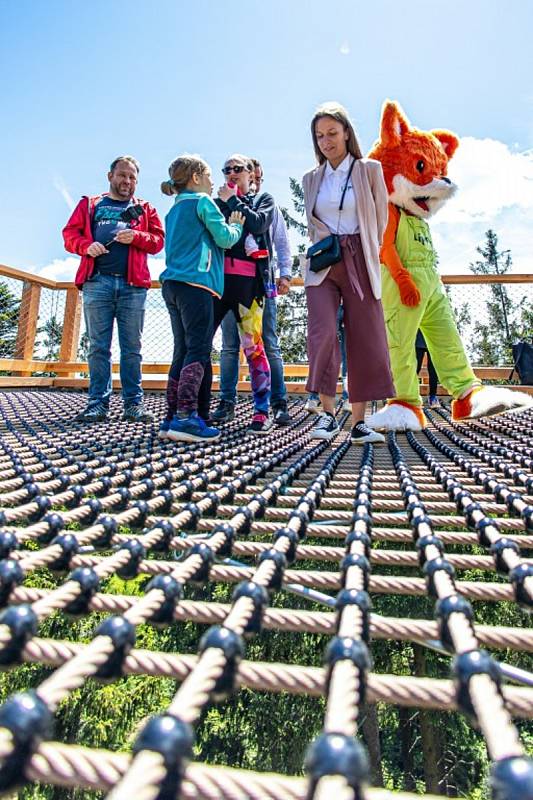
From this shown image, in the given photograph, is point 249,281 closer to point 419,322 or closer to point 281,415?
point 281,415

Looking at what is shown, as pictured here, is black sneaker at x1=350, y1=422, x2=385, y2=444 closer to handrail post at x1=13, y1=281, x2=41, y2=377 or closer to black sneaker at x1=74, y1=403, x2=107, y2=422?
black sneaker at x1=74, y1=403, x2=107, y2=422

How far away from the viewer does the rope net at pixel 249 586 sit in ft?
1.38

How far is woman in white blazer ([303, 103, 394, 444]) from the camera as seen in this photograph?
8.20 ft

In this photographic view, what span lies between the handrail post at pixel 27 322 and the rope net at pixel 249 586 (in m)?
3.60

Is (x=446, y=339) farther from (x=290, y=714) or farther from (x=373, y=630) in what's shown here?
(x=290, y=714)


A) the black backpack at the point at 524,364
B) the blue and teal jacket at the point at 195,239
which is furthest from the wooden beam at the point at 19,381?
the black backpack at the point at 524,364

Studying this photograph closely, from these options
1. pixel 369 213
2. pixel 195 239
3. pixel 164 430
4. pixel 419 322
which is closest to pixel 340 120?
pixel 369 213

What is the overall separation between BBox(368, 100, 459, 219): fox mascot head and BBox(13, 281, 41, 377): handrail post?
3967 millimetres

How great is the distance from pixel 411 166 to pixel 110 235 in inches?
65.4

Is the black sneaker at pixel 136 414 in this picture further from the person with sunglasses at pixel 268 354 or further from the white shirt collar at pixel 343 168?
the white shirt collar at pixel 343 168

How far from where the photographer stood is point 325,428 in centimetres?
→ 262

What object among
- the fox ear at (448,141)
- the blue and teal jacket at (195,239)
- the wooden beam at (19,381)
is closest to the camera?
the blue and teal jacket at (195,239)

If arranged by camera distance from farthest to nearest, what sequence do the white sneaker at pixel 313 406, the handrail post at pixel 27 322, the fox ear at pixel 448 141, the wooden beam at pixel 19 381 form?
the handrail post at pixel 27 322 → the wooden beam at pixel 19 381 → the white sneaker at pixel 313 406 → the fox ear at pixel 448 141

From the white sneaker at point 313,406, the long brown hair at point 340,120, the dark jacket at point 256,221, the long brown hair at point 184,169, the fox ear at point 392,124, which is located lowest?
the white sneaker at point 313,406
